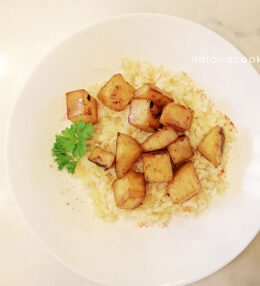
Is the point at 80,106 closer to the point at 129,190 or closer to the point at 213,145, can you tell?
the point at 129,190

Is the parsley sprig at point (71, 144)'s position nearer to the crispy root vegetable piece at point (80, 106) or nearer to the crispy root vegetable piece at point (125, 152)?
the crispy root vegetable piece at point (80, 106)

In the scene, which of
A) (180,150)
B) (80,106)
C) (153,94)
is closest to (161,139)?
(180,150)

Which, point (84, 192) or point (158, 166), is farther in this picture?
point (84, 192)

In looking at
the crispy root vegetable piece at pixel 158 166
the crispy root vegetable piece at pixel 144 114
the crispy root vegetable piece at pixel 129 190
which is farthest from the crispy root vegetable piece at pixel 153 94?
the crispy root vegetable piece at pixel 129 190

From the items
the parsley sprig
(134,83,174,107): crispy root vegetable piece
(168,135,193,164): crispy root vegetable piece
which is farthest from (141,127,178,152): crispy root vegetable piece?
the parsley sprig

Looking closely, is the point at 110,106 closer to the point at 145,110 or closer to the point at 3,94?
the point at 145,110
